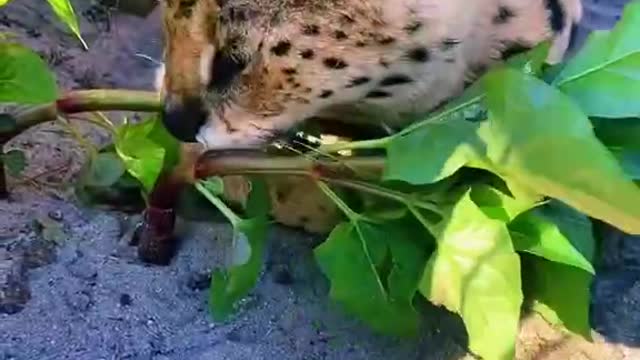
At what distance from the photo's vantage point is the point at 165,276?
57.7 inches

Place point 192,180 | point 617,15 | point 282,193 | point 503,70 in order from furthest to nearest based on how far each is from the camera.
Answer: point 617,15, point 282,193, point 192,180, point 503,70

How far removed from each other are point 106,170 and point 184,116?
154mm

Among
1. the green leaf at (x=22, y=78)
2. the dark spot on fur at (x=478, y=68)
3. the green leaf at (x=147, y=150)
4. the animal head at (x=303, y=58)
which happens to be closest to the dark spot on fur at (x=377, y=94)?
the animal head at (x=303, y=58)

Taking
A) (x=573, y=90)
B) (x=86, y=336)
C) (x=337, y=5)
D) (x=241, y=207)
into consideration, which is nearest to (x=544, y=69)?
(x=573, y=90)

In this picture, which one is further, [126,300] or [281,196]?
[281,196]

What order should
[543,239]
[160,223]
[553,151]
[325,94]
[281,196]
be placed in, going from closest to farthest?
[553,151], [543,239], [325,94], [160,223], [281,196]

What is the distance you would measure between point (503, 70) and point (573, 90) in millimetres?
116

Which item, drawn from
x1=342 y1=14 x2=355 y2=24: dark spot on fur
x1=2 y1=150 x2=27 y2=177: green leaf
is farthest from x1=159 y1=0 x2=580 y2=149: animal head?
x1=2 y1=150 x2=27 y2=177: green leaf

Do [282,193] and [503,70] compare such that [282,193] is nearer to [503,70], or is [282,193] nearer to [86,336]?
[86,336]

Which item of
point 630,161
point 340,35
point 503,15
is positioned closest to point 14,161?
point 340,35

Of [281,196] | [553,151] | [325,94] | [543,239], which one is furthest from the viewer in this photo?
[281,196]

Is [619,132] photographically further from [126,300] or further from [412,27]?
[126,300]

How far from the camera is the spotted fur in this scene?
4.27 feet

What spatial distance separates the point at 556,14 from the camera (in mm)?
1556
